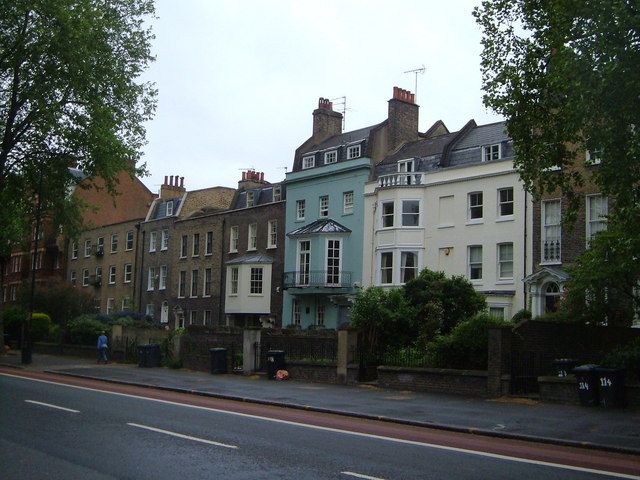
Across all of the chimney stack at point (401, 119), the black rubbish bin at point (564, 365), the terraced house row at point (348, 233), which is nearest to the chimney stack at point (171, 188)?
the terraced house row at point (348, 233)

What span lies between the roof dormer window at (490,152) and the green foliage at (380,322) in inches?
595

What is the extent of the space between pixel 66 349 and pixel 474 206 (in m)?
23.3

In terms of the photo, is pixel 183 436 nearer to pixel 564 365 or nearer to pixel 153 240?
pixel 564 365

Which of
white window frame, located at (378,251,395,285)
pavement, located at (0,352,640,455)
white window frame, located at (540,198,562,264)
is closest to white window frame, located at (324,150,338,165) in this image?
white window frame, located at (378,251,395,285)

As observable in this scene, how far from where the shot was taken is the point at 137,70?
36594 millimetres

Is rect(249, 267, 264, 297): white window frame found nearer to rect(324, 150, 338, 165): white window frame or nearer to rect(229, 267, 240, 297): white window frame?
rect(229, 267, 240, 297): white window frame

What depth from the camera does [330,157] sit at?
5016 centimetres

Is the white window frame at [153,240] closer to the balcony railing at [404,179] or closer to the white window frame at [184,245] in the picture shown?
the white window frame at [184,245]

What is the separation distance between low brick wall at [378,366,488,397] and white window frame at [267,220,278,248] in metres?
27.3

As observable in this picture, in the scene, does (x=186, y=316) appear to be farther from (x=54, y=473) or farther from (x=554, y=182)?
(x=54, y=473)

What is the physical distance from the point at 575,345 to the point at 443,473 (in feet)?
52.0

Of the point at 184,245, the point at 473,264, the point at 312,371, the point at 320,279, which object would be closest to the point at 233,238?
the point at 184,245

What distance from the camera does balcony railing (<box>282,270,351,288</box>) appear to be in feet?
151

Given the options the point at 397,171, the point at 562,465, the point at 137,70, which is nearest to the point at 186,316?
the point at 397,171
